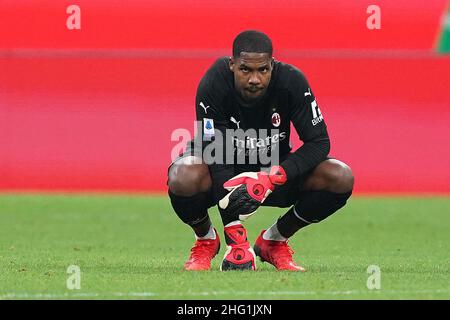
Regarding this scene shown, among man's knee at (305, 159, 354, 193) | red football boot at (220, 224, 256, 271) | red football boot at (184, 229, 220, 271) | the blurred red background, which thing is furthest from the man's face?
the blurred red background

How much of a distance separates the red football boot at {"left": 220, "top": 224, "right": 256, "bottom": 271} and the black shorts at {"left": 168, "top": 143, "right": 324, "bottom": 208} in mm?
278

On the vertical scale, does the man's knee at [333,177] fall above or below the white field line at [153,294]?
above

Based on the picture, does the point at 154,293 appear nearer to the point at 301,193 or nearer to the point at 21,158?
the point at 301,193

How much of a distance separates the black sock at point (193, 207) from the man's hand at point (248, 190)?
7.9 inches

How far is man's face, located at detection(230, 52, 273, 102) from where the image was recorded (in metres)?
7.48

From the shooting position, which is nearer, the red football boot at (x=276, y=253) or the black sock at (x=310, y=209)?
the black sock at (x=310, y=209)

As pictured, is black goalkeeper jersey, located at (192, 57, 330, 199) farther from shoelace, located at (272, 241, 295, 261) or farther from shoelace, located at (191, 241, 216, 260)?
shoelace, located at (272, 241, 295, 261)

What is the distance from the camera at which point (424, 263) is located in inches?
336

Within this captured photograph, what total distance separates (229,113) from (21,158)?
6.71m

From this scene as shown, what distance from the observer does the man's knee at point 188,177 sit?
766 centimetres

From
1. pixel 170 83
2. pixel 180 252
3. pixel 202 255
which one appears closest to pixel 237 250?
pixel 202 255

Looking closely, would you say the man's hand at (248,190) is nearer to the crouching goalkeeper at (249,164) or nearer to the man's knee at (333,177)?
the crouching goalkeeper at (249,164)

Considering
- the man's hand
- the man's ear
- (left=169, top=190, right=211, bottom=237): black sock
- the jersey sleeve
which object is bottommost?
(left=169, top=190, right=211, bottom=237): black sock

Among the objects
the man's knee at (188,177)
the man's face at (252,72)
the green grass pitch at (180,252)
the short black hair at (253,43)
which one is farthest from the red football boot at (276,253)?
the short black hair at (253,43)
